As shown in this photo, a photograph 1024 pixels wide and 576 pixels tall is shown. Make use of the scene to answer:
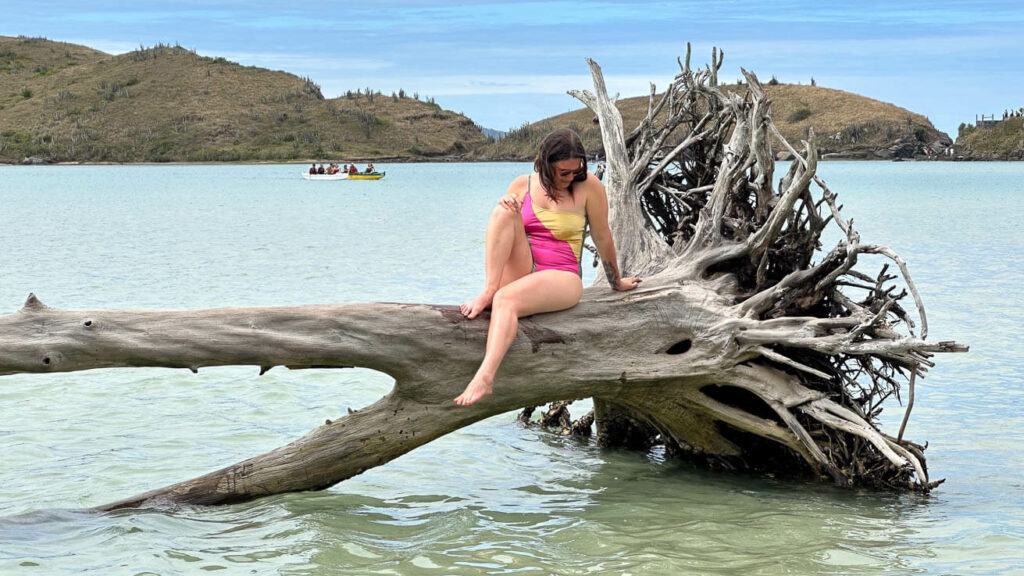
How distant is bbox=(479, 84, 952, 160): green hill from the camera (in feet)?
411

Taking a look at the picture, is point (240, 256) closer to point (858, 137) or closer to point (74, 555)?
point (74, 555)

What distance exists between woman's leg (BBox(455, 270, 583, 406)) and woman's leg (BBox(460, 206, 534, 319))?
107 millimetres

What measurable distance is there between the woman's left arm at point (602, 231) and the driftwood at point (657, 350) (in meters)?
0.12

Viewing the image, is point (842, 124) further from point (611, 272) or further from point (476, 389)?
point (476, 389)

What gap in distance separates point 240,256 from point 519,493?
63.6ft

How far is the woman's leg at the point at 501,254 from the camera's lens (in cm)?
668

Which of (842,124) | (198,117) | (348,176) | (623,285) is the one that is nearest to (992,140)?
(842,124)

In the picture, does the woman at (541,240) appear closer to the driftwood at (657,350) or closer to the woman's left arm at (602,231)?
the woman's left arm at (602,231)

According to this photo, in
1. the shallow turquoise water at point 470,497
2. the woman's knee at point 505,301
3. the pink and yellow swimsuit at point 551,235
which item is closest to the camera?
the shallow turquoise water at point 470,497

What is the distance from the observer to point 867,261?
73.5 ft

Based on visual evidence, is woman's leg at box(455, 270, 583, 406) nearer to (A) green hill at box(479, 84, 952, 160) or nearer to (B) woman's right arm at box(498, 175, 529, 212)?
(B) woman's right arm at box(498, 175, 529, 212)

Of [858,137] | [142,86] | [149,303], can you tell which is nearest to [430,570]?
[149,303]

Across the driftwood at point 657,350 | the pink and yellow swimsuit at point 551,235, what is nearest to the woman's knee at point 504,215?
the pink and yellow swimsuit at point 551,235

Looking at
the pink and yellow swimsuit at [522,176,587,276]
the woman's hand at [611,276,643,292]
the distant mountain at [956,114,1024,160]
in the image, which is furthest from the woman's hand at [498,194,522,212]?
the distant mountain at [956,114,1024,160]
